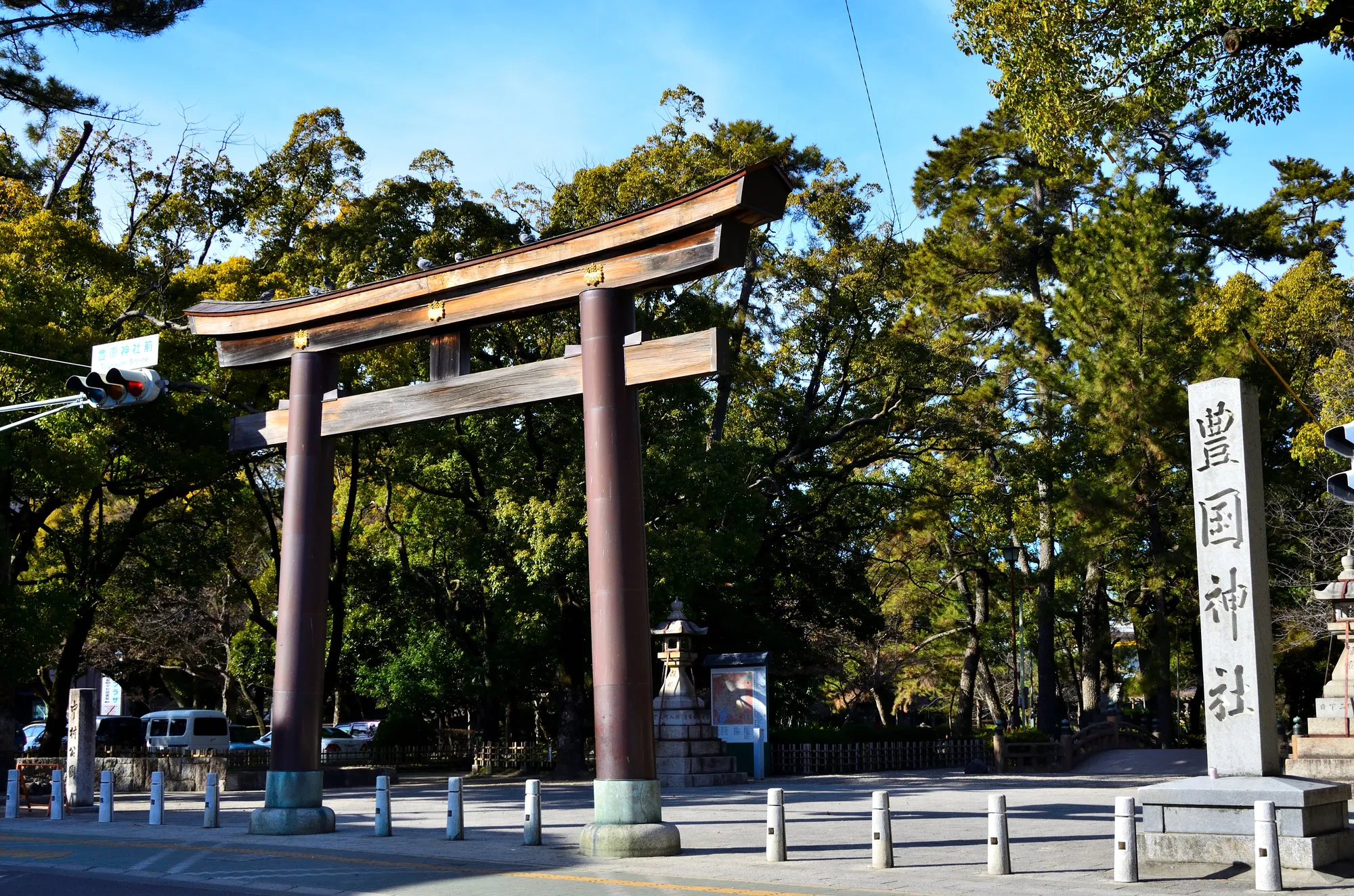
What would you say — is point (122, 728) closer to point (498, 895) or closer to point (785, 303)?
point (785, 303)

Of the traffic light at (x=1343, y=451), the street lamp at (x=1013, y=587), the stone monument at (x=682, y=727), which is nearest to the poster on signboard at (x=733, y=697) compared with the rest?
the stone monument at (x=682, y=727)

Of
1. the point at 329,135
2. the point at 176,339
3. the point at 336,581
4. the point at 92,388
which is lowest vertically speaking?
the point at 336,581

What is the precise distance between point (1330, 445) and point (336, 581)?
24734 millimetres

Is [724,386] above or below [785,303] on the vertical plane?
below

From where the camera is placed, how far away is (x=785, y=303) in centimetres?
3216

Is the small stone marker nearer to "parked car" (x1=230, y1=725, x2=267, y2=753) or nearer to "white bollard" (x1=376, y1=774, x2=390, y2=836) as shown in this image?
"white bollard" (x1=376, y1=774, x2=390, y2=836)

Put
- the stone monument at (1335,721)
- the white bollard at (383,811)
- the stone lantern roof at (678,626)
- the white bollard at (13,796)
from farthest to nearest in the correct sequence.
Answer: the stone lantern roof at (678,626) → the stone monument at (1335,721) → the white bollard at (13,796) → the white bollard at (383,811)

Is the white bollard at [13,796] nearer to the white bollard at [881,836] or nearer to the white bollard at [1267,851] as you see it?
the white bollard at [881,836]

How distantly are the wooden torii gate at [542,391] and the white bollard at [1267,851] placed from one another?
18.7 feet

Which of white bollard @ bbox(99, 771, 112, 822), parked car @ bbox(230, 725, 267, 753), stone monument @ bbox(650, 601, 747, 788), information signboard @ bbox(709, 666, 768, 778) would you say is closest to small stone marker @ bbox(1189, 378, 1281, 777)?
stone monument @ bbox(650, 601, 747, 788)

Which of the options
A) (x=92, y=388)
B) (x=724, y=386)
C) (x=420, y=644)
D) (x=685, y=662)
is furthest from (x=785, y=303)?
(x=92, y=388)

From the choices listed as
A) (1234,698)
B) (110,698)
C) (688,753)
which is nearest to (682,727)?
(688,753)

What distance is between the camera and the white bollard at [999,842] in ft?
34.9

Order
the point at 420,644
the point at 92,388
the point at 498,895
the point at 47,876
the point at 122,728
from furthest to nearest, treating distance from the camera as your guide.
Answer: the point at 122,728 → the point at 420,644 → the point at 92,388 → the point at 47,876 → the point at 498,895
